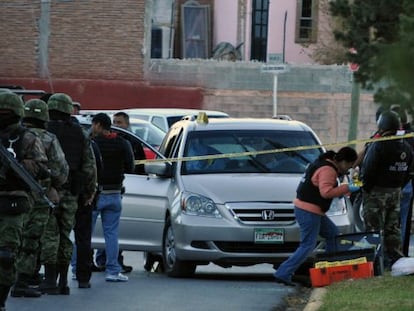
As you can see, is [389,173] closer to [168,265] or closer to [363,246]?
[363,246]

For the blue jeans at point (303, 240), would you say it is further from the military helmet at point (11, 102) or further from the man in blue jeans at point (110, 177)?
the military helmet at point (11, 102)

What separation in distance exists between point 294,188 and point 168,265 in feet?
5.66

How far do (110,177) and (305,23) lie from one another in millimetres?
37952

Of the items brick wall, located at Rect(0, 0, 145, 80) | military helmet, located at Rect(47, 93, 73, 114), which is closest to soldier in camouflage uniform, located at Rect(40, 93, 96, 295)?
military helmet, located at Rect(47, 93, 73, 114)

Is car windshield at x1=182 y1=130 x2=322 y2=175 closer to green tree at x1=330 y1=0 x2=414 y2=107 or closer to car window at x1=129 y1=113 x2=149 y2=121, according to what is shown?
green tree at x1=330 y1=0 x2=414 y2=107

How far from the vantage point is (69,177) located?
12.6 metres

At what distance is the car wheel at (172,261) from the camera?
14.8 meters

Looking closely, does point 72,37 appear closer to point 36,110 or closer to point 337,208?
point 337,208

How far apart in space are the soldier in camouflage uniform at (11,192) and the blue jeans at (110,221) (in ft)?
11.3

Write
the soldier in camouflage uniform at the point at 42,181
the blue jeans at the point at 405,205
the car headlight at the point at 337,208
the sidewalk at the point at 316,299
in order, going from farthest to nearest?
the blue jeans at the point at 405,205 → the car headlight at the point at 337,208 → the soldier in camouflage uniform at the point at 42,181 → the sidewalk at the point at 316,299

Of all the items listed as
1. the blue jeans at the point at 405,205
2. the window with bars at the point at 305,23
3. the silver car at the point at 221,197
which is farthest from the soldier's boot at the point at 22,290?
the window with bars at the point at 305,23

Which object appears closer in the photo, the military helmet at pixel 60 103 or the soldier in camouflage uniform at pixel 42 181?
the soldier in camouflage uniform at pixel 42 181

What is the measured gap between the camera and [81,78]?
42.3m

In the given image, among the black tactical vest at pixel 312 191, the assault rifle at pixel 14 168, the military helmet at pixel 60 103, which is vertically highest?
the military helmet at pixel 60 103
